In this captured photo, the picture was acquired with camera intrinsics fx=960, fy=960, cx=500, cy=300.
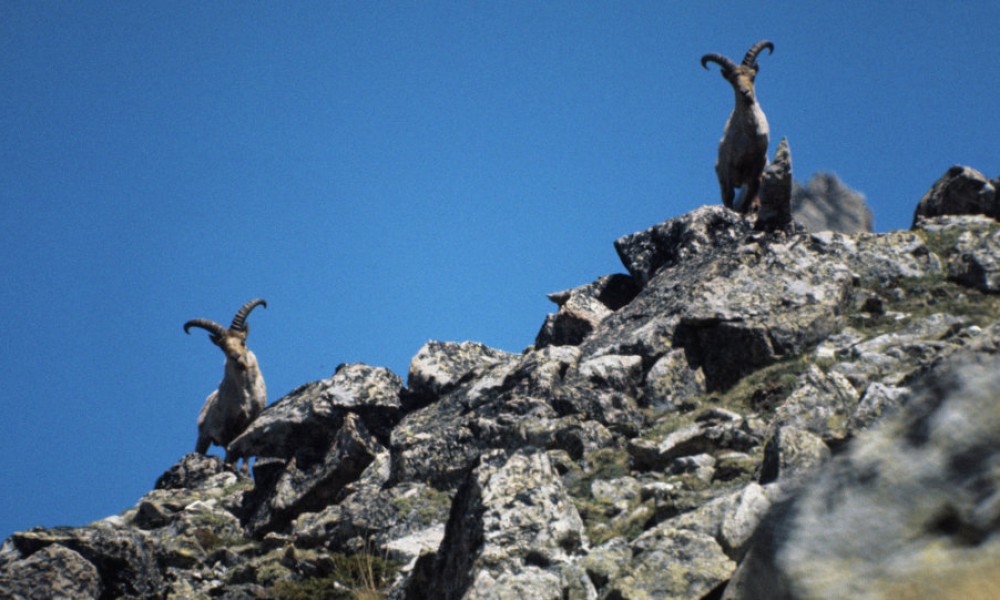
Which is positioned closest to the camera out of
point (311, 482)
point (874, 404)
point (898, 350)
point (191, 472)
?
point (874, 404)

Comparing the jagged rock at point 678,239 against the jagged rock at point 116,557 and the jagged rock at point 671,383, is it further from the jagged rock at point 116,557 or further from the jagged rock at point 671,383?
the jagged rock at point 116,557

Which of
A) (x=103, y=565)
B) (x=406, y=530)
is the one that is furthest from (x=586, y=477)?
(x=103, y=565)

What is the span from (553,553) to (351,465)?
6845 millimetres

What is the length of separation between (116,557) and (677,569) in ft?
24.2

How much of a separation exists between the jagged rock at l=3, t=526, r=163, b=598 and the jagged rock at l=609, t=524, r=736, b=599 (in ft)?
21.3

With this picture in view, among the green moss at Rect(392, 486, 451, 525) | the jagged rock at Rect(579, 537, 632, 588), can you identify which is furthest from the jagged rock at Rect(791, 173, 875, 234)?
the jagged rock at Rect(579, 537, 632, 588)

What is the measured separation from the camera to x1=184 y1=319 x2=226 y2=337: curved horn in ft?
76.7

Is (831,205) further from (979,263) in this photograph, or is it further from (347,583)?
(347,583)

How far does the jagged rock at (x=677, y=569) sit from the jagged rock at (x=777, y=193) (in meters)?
10.2

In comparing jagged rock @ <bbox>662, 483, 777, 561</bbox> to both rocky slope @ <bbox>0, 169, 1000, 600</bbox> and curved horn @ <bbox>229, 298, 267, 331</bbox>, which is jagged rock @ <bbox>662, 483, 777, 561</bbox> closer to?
rocky slope @ <bbox>0, 169, 1000, 600</bbox>

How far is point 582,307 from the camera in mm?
17219

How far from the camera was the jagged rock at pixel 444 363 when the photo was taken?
51.1 feet

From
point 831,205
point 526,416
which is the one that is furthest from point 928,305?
point 831,205

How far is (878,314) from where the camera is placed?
1254cm
